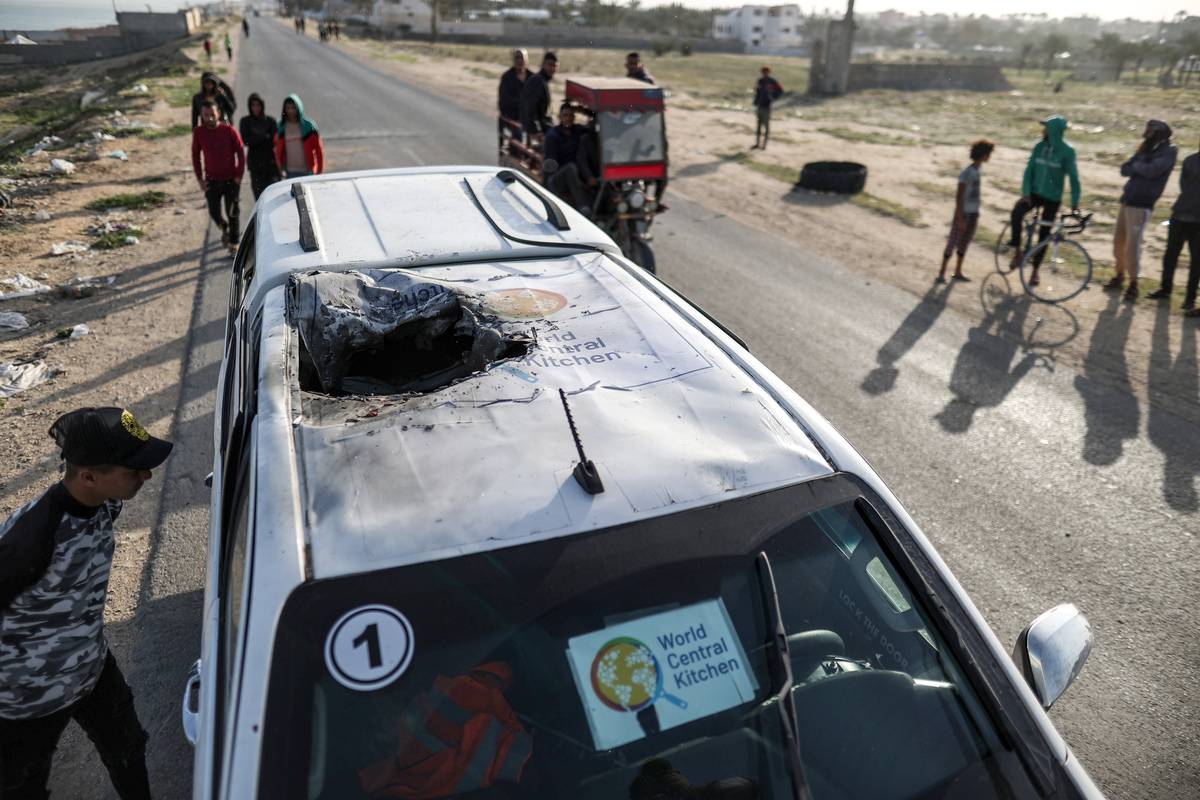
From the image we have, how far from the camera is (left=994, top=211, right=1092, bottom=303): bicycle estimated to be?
29.3ft

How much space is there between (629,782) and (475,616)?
1.73ft

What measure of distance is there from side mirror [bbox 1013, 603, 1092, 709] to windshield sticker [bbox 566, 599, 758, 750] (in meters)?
0.98

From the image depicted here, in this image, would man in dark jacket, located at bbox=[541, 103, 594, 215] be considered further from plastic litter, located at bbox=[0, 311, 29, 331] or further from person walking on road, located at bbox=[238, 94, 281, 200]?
plastic litter, located at bbox=[0, 311, 29, 331]

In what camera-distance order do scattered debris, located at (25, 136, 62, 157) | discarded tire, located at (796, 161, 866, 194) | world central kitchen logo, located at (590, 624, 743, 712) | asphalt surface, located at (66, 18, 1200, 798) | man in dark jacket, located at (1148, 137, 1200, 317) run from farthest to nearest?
scattered debris, located at (25, 136, 62, 157)
discarded tire, located at (796, 161, 866, 194)
man in dark jacket, located at (1148, 137, 1200, 317)
asphalt surface, located at (66, 18, 1200, 798)
world central kitchen logo, located at (590, 624, 743, 712)

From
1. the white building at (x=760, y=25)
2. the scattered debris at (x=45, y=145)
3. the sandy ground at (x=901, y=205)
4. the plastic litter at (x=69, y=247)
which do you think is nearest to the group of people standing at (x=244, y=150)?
the plastic litter at (x=69, y=247)

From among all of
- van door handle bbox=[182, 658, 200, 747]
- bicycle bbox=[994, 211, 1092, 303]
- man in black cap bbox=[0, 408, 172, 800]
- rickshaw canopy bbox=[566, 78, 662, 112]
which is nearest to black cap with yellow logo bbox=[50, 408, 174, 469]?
man in black cap bbox=[0, 408, 172, 800]

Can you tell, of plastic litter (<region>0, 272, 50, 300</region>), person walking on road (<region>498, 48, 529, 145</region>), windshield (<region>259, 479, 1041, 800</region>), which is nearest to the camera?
windshield (<region>259, 479, 1041, 800</region>)

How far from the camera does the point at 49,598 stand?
7.57 ft

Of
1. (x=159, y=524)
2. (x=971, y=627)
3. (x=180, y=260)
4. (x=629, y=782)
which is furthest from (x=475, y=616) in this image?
(x=180, y=260)

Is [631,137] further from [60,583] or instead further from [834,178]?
[60,583]

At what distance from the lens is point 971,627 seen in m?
2.11

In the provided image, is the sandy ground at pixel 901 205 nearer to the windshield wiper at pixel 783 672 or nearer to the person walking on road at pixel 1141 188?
the person walking on road at pixel 1141 188

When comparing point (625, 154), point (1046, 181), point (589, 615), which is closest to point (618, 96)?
point (625, 154)

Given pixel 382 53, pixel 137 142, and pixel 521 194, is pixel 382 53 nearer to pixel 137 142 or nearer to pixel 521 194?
pixel 137 142
